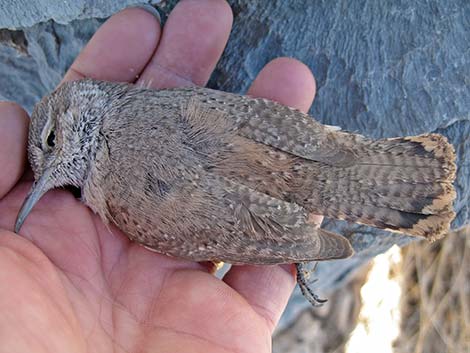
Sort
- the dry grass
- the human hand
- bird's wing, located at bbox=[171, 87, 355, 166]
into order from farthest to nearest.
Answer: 1. the dry grass
2. bird's wing, located at bbox=[171, 87, 355, 166]
3. the human hand

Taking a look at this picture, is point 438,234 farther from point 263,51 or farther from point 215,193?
point 263,51

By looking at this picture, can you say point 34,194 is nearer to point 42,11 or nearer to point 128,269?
point 128,269

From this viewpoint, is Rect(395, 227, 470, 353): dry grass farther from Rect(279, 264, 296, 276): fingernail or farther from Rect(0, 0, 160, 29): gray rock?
Rect(0, 0, 160, 29): gray rock

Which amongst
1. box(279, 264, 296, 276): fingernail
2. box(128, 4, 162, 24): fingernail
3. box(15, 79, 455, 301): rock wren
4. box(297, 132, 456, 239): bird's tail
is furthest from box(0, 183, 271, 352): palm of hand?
box(128, 4, 162, 24): fingernail

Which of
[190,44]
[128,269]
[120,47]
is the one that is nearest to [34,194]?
[128,269]

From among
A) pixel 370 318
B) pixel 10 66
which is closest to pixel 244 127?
→ pixel 10 66

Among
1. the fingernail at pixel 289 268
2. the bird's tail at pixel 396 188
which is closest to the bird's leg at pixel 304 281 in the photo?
the fingernail at pixel 289 268

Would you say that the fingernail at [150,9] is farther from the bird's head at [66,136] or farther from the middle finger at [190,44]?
the bird's head at [66,136]

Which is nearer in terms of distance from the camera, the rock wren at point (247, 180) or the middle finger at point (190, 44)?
the rock wren at point (247, 180)
